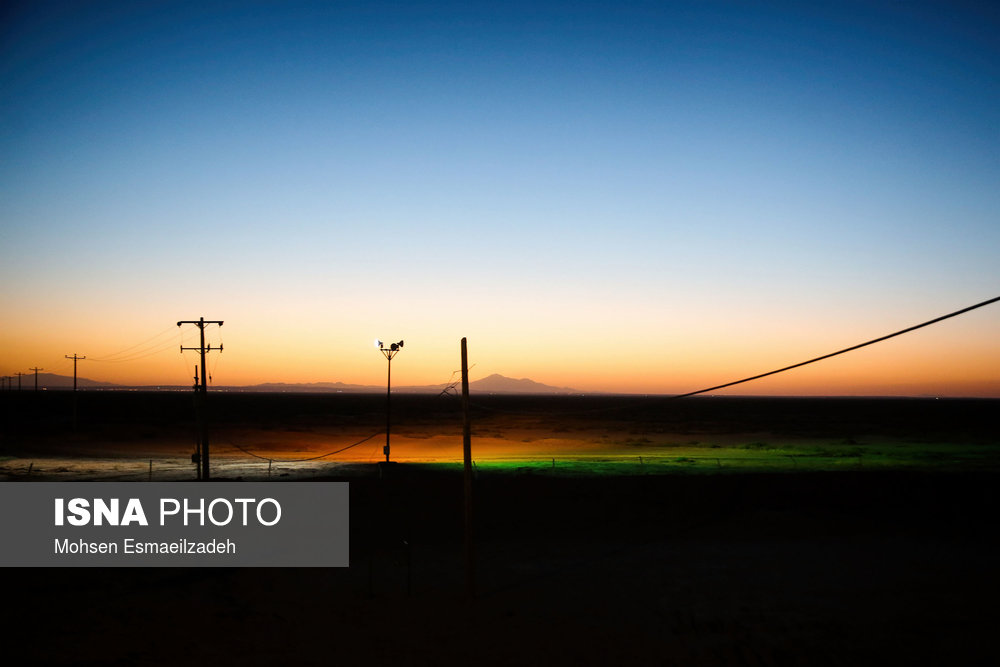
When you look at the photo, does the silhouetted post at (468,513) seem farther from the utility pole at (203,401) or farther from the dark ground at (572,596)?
the utility pole at (203,401)

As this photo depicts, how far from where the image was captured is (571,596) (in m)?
15.2

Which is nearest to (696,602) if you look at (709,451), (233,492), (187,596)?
(187,596)

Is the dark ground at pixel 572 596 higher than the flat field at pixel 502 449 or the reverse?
the reverse

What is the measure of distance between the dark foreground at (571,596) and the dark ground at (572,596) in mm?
56

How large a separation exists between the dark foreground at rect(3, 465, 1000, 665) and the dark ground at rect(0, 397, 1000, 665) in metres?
0.06

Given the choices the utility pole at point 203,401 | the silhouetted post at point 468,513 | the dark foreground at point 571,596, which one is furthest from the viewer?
the utility pole at point 203,401

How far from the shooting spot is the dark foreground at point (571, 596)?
1191 centimetres

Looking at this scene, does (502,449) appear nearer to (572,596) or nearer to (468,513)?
(572,596)

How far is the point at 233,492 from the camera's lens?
74.9ft

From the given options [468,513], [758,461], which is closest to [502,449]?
[758,461]

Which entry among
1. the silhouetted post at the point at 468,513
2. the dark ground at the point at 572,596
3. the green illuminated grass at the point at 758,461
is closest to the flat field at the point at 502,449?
the green illuminated grass at the point at 758,461

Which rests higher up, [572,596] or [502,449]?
[502,449]

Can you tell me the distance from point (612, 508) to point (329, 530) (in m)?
11.0

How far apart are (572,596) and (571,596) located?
27 mm
